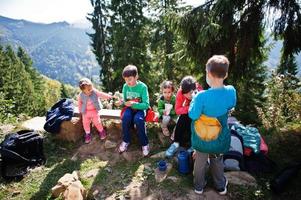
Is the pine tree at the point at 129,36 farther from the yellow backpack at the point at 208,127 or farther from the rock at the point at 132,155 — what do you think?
the yellow backpack at the point at 208,127

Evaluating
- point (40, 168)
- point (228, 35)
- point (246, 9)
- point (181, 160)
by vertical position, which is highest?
point (246, 9)

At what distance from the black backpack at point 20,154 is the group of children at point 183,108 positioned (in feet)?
3.77

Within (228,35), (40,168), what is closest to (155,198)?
(40,168)

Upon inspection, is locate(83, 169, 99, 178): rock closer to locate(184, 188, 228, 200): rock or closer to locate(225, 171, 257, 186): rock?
locate(184, 188, 228, 200): rock

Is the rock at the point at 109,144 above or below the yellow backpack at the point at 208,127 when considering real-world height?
below

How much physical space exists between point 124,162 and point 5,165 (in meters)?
2.55

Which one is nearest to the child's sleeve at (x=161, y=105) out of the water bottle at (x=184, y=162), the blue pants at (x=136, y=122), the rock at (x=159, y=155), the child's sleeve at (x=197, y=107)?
the blue pants at (x=136, y=122)

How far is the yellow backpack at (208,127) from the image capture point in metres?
4.11

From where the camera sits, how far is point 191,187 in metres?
4.77

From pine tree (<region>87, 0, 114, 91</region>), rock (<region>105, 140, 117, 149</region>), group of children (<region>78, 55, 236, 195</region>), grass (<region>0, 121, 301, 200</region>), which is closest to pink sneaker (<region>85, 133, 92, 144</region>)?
group of children (<region>78, 55, 236, 195</region>)

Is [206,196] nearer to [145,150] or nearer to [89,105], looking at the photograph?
[145,150]

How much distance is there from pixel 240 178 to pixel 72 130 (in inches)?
166

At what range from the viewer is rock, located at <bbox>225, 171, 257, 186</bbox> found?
485cm

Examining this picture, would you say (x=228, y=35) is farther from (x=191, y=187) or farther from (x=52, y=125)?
(x=52, y=125)
